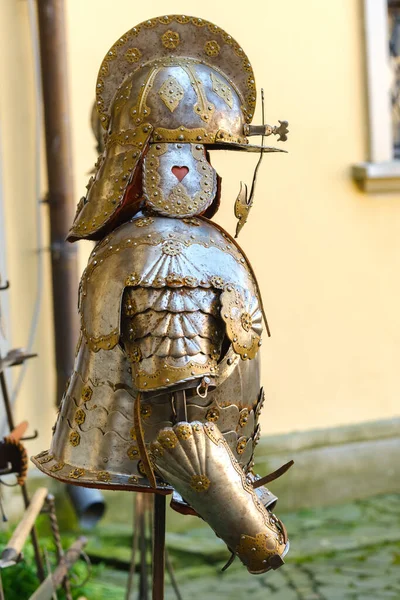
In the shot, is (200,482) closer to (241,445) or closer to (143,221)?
(241,445)

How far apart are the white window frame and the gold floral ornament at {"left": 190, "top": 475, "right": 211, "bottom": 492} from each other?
371 centimetres

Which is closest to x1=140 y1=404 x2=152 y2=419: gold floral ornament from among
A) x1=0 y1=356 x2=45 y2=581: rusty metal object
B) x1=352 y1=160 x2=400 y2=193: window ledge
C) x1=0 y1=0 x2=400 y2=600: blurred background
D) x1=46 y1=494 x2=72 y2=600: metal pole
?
x1=0 y1=356 x2=45 y2=581: rusty metal object

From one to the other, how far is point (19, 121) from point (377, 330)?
235 cm

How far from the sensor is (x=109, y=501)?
535cm

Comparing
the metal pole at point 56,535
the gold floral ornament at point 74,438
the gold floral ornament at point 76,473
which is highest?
the gold floral ornament at point 74,438

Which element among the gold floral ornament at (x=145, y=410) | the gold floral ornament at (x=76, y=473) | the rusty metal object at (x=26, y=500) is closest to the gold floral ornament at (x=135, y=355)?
the gold floral ornament at (x=145, y=410)

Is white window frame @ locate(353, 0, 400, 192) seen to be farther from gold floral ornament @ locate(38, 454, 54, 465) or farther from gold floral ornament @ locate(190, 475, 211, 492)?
gold floral ornament @ locate(190, 475, 211, 492)

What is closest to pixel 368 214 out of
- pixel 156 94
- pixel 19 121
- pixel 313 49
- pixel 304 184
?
pixel 304 184

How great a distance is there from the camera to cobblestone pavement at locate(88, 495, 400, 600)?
4.78 metres

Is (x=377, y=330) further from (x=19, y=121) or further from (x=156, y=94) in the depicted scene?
(x=156, y=94)

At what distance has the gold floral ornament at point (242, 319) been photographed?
2457 mm

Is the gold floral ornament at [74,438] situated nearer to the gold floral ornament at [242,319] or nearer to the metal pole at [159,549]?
the metal pole at [159,549]

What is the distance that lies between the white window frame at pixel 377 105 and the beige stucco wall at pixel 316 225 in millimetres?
53

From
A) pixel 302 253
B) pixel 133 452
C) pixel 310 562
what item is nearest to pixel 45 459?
pixel 133 452
